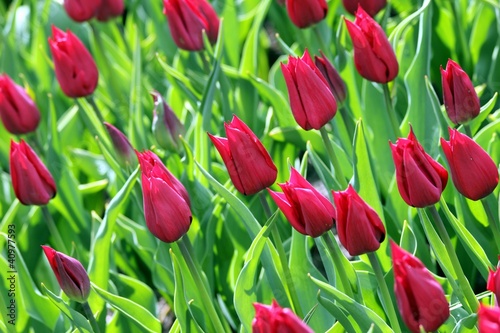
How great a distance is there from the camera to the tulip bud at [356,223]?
1086 mm

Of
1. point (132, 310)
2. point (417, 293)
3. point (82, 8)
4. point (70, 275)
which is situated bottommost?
point (132, 310)

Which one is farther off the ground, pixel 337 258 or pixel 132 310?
pixel 337 258

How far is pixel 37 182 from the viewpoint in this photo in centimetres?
155

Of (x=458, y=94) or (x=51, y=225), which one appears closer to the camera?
(x=458, y=94)

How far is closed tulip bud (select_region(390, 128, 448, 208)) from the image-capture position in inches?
43.6

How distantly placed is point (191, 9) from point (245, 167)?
2.18ft

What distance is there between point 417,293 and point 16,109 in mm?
1150

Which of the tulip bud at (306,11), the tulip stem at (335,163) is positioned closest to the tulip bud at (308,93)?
the tulip stem at (335,163)

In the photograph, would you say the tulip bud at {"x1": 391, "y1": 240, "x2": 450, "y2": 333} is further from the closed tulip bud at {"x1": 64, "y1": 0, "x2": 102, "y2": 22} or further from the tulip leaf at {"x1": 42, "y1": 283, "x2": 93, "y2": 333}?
the closed tulip bud at {"x1": 64, "y1": 0, "x2": 102, "y2": 22}

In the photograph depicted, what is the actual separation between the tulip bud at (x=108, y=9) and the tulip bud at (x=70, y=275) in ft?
3.07

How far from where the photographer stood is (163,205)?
1230 mm

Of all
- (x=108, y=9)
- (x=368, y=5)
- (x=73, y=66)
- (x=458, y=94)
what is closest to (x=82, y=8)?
(x=108, y=9)

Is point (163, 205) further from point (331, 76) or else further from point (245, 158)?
point (331, 76)

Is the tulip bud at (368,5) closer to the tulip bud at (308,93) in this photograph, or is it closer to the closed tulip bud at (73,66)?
the tulip bud at (308,93)
